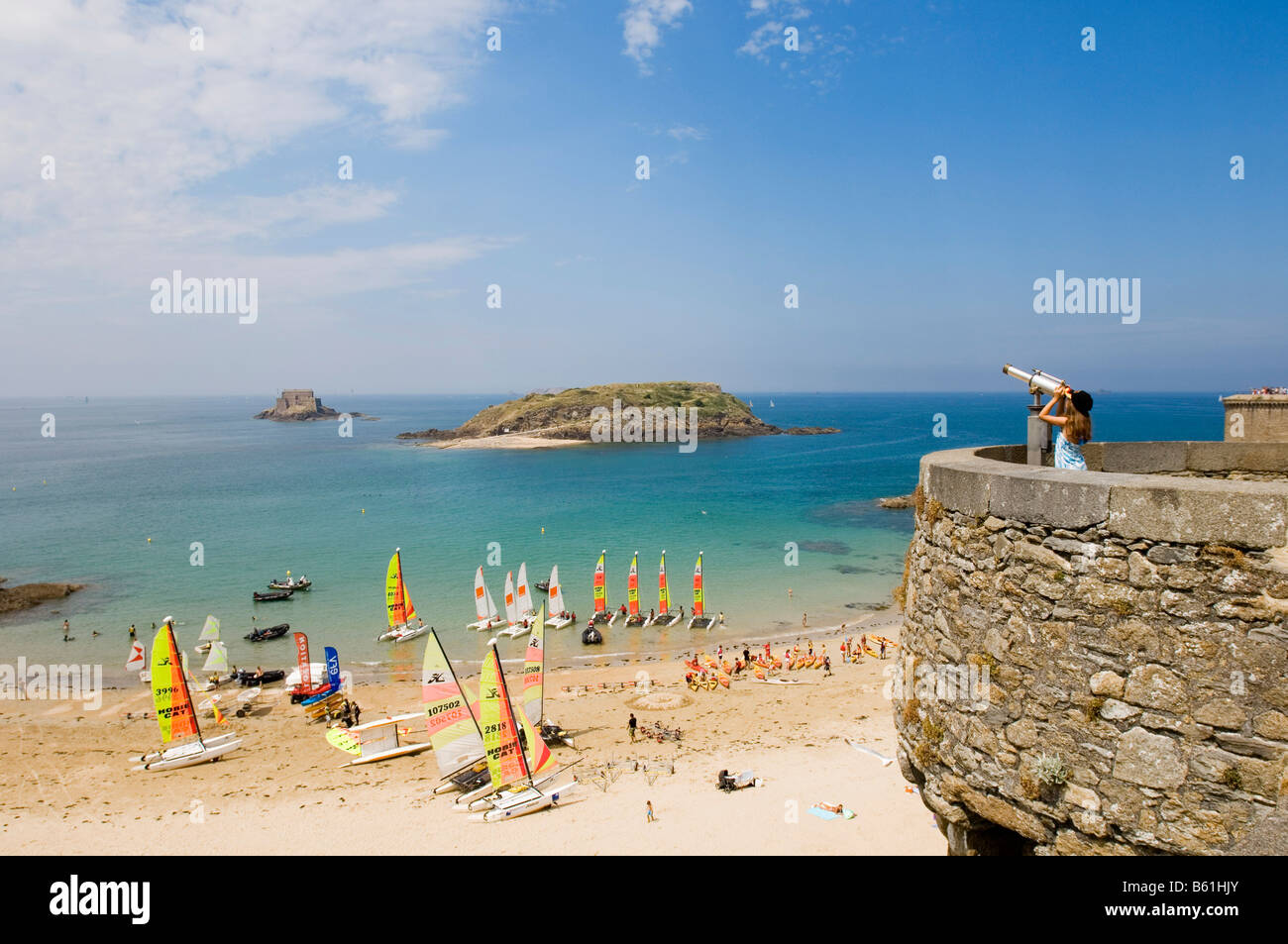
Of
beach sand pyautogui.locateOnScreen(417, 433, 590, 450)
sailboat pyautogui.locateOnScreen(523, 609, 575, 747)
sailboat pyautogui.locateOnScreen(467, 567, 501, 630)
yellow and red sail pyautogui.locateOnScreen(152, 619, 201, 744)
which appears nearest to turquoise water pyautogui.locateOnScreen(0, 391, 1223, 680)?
sailboat pyautogui.locateOnScreen(467, 567, 501, 630)

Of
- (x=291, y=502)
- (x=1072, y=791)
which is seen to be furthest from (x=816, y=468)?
(x=1072, y=791)

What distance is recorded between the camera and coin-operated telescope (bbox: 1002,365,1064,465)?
19.0 feet

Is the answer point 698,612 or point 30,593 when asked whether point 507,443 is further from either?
point 698,612

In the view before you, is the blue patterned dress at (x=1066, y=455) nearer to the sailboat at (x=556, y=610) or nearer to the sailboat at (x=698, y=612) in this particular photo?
the sailboat at (x=698, y=612)

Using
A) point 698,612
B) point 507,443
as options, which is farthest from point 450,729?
point 507,443

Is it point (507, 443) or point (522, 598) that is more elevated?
point (507, 443)

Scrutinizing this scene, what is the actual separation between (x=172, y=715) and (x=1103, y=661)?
24.7 metres

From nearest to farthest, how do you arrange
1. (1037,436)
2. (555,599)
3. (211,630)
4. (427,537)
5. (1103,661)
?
1. (1103,661)
2. (1037,436)
3. (211,630)
4. (555,599)
5. (427,537)

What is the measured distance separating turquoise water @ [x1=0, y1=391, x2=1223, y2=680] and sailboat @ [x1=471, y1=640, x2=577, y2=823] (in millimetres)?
13863

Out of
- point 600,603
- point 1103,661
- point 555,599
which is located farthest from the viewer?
point 600,603

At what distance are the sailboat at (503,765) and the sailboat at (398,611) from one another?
17.4 metres

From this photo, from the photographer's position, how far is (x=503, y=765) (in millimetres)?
16625

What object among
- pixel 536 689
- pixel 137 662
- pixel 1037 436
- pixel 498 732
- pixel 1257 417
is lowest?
pixel 137 662
